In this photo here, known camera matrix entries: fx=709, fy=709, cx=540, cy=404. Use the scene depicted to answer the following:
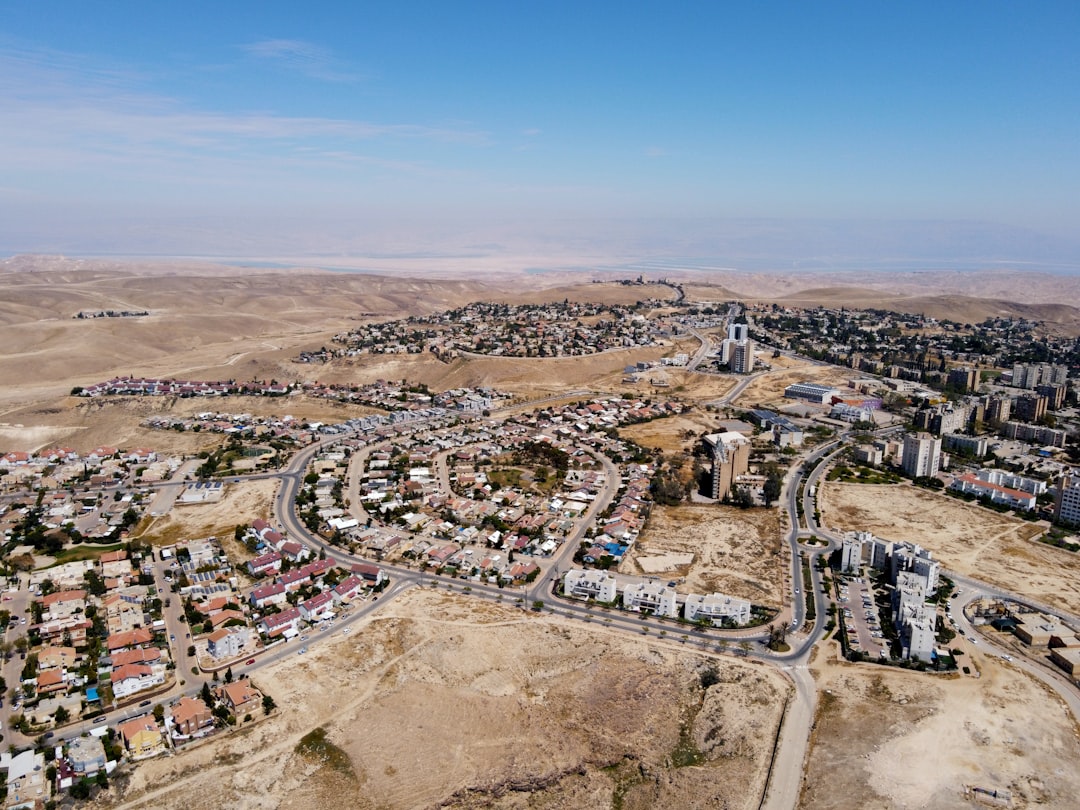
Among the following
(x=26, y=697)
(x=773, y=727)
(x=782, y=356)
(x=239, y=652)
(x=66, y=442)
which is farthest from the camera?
(x=782, y=356)

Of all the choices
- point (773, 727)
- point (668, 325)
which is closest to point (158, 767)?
point (773, 727)

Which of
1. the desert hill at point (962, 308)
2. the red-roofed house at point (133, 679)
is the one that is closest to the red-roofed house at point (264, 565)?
the red-roofed house at point (133, 679)

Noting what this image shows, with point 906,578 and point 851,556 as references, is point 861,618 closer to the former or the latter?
point 906,578

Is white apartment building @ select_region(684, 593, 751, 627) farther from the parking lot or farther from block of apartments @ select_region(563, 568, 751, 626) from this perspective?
the parking lot

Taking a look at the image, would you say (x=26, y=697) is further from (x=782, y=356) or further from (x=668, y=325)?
(x=668, y=325)

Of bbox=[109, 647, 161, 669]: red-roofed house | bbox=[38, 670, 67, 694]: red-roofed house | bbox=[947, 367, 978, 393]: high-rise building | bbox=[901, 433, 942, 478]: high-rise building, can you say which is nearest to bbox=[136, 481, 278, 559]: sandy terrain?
bbox=[109, 647, 161, 669]: red-roofed house

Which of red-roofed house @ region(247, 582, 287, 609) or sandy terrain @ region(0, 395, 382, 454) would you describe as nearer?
red-roofed house @ region(247, 582, 287, 609)
